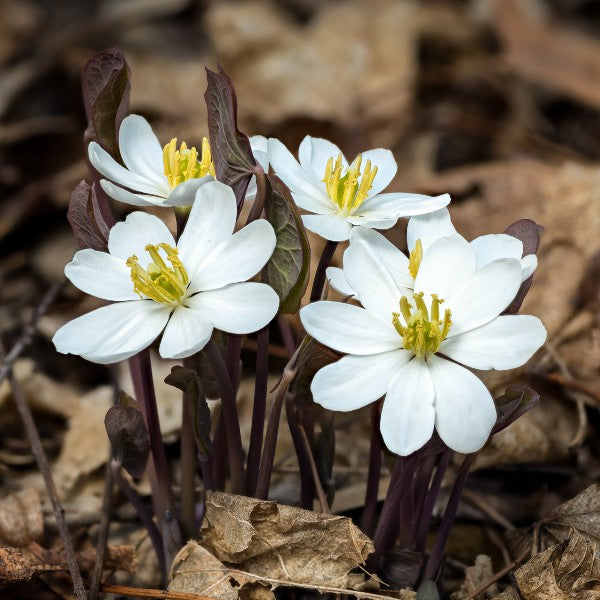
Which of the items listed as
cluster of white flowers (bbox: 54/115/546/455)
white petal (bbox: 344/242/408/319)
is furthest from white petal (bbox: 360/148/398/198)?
white petal (bbox: 344/242/408/319)

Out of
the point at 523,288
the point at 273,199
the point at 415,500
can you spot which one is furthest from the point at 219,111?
the point at 415,500

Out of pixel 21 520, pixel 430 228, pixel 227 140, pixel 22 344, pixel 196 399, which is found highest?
pixel 227 140

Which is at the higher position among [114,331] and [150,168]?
[150,168]

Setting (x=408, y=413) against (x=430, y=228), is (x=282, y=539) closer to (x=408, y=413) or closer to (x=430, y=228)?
(x=408, y=413)

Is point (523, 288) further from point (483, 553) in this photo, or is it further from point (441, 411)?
point (483, 553)

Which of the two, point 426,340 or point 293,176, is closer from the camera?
point 426,340

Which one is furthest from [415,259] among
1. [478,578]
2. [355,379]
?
[478,578]

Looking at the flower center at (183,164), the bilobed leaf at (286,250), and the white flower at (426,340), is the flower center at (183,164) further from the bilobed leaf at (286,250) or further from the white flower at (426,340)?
the white flower at (426,340)
